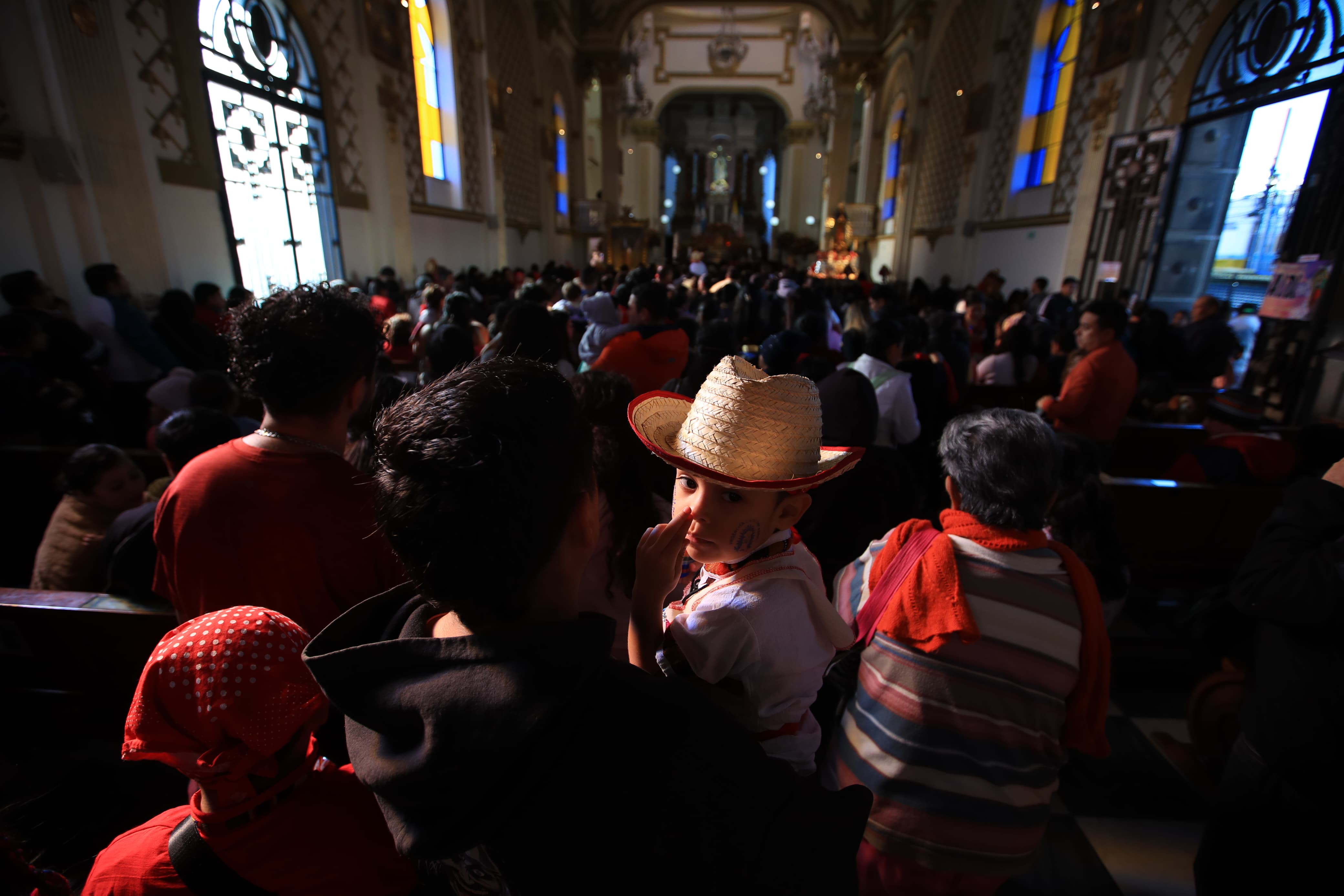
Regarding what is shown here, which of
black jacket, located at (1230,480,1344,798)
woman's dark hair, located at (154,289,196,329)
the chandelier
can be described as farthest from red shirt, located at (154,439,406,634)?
the chandelier

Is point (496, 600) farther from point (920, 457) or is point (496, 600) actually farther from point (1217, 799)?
point (920, 457)

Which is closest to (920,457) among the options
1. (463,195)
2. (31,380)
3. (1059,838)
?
(1059,838)

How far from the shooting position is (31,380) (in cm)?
322

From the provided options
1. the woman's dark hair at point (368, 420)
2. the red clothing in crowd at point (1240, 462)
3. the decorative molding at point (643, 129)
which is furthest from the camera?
the decorative molding at point (643, 129)

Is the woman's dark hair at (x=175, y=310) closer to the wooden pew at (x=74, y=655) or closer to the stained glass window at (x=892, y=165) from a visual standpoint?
the wooden pew at (x=74, y=655)

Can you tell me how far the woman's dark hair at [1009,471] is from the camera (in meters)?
1.22

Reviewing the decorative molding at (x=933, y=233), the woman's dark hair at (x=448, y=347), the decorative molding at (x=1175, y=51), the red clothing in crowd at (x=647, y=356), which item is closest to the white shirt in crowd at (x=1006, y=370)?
the red clothing in crowd at (x=647, y=356)

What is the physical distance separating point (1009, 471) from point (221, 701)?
1.41m

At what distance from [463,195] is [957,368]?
9.90m

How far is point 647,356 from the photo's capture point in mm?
3227

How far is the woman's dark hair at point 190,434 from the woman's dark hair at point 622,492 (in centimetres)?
127

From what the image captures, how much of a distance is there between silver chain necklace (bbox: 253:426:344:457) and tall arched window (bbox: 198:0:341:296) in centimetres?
516

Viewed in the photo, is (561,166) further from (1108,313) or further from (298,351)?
(298,351)

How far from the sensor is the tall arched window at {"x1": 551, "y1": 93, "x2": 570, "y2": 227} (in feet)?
51.7
